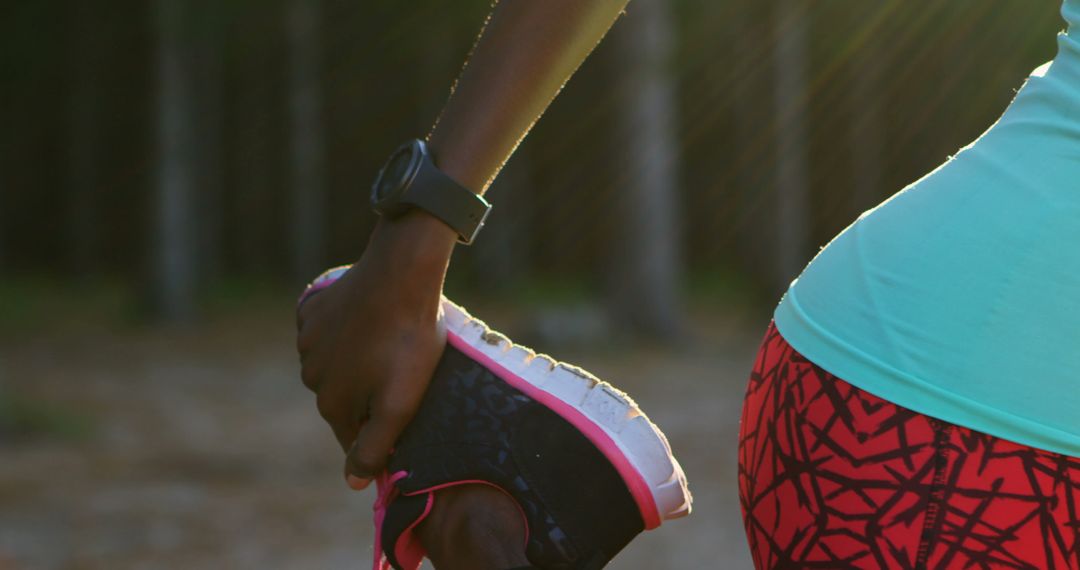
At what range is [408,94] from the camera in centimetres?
1848

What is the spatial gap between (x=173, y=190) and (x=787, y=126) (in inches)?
263

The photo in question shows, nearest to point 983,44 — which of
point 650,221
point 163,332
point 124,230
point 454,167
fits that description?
point 650,221

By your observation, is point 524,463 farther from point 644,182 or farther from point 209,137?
point 209,137

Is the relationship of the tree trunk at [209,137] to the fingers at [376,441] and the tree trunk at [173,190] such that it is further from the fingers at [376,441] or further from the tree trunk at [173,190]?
the fingers at [376,441]

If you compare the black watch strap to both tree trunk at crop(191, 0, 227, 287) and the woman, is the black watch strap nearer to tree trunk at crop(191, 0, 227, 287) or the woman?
the woman

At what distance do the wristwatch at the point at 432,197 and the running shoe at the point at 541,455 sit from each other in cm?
12

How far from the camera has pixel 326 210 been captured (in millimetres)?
20953

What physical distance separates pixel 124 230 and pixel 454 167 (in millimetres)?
20968

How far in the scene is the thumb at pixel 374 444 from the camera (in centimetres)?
128

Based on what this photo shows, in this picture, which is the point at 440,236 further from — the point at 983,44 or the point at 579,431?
the point at 983,44

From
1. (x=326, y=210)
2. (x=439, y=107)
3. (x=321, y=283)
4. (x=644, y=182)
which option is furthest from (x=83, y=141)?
(x=321, y=283)

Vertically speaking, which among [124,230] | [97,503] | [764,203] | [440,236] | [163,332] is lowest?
[124,230]

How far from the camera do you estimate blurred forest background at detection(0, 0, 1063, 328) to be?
12.2 metres

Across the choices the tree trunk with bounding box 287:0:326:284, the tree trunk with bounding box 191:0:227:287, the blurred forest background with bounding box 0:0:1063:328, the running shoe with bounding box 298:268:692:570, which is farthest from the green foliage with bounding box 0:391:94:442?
the tree trunk with bounding box 287:0:326:284
